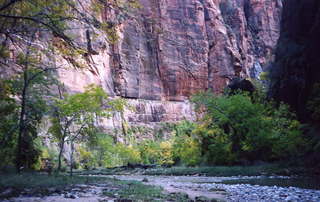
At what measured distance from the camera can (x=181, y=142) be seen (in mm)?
41375

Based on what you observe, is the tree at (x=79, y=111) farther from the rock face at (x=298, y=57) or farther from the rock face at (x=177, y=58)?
the rock face at (x=177, y=58)

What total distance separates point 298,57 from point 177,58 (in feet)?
222

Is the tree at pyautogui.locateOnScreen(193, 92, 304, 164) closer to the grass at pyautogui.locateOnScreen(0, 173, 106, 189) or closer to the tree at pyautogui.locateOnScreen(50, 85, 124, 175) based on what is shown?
the tree at pyautogui.locateOnScreen(50, 85, 124, 175)

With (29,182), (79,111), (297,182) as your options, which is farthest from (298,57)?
(29,182)

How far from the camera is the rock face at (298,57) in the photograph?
83.2 feet

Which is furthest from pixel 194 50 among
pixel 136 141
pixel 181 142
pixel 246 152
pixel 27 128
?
pixel 27 128

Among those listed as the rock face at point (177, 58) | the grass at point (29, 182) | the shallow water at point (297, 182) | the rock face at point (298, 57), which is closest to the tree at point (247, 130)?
the rock face at point (298, 57)

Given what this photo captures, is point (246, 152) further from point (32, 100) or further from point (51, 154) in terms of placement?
point (51, 154)

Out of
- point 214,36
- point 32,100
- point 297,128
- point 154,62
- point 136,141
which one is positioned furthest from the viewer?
point 214,36

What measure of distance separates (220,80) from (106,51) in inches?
1387

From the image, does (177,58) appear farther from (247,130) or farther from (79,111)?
(79,111)

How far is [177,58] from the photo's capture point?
9338cm

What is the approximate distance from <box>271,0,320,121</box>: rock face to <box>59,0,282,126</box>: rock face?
51546mm

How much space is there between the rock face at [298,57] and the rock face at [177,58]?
51546mm
